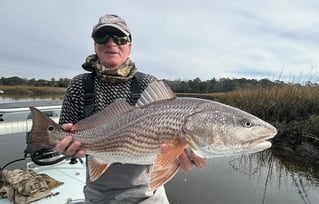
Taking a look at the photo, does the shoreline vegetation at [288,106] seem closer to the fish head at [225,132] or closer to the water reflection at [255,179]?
the water reflection at [255,179]

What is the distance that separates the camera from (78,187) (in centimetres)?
470

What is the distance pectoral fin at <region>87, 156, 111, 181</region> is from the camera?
2.33 meters

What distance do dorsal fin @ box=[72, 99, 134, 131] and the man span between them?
0.14 m

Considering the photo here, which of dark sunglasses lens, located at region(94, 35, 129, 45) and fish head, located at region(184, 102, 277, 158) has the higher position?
dark sunglasses lens, located at region(94, 35, 129, 45)

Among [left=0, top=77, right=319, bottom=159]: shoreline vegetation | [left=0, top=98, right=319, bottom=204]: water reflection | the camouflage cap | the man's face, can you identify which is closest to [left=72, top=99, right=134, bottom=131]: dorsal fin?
the man's face

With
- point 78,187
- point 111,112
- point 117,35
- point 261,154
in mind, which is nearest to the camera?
point 111,112

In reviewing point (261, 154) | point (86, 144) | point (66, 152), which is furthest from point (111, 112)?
point (261, 154)

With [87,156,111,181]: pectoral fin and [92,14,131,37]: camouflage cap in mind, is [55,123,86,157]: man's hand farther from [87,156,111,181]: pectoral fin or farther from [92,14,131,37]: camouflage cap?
[92,14,131,37]: camouflage cap

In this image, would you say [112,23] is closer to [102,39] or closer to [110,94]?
[102,39]

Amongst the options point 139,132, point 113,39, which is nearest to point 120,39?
point 113,39

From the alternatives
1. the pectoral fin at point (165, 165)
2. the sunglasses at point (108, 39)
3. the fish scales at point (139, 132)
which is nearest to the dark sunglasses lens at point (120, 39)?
the sunglasses at point (108, 39)

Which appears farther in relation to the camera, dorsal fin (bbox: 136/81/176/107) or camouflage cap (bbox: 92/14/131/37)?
camouflage cap (bbox: 92/14/131/37)

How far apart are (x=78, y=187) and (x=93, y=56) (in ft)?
9.20

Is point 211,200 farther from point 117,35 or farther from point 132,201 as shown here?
point 117,35
